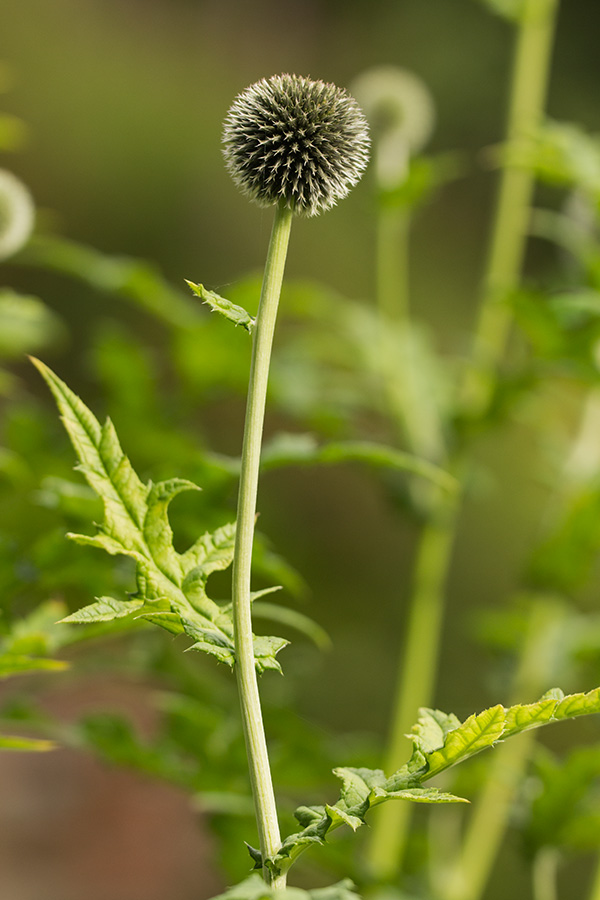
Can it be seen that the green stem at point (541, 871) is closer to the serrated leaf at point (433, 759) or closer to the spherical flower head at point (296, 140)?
the serrated leaf at point (433, 759)

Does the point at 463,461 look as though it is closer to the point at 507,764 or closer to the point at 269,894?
the point at 507,764

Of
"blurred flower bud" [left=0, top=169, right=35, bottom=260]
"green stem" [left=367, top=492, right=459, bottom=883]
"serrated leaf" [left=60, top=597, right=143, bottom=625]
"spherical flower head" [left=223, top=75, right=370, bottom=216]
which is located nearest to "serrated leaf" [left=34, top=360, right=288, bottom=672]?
"serrated leaf" [left=60, top=597, right=143, bottom=625]

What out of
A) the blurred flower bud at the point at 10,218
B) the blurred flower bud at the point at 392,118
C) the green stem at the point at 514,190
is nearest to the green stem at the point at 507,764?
the green stem at the point at 514,190

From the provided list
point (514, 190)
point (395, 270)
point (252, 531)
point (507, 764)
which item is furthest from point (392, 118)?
point (395, 270)

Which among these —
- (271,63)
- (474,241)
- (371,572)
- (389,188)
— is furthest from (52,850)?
(271,63)

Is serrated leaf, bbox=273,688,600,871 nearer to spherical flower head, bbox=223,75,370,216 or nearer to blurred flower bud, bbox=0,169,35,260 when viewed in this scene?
spherical flower head, bbox=223,75,370,216

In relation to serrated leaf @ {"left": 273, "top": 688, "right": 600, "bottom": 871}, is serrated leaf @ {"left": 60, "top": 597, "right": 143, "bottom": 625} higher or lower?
higher

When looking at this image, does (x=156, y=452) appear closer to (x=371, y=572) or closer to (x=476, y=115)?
(x=371, y=572)
